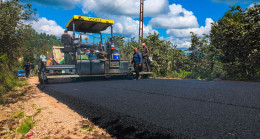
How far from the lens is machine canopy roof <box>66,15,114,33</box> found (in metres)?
8.89

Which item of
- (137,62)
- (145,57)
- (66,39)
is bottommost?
(137,62)

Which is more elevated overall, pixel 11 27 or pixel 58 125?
pixel 11 27

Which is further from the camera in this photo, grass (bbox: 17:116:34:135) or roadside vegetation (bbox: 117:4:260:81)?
roadside vegetation (bbox: 117:4:260:81)

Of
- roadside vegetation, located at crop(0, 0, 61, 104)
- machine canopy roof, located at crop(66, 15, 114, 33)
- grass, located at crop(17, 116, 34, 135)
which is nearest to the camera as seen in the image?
grass, located at crop(17, 116, 34, 135)

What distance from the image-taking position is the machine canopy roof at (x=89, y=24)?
8889 millimetres

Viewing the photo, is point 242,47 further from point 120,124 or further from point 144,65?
point 120,124

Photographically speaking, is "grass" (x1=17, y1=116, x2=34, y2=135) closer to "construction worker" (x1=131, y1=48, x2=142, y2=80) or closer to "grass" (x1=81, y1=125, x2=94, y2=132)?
"grass" (x1=81, y1=125, x2=94, y2=132)

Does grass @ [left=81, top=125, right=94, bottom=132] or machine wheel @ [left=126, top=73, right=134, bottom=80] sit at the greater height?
machine wheel @ [left=126, top=73, right=134, bottom=80]

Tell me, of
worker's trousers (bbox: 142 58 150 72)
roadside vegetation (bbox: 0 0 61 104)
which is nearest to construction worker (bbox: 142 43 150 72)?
worker's trousers (bbox: 142 58 150 72)

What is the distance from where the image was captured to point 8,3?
8086mm

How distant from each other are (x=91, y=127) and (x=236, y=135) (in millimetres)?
1823

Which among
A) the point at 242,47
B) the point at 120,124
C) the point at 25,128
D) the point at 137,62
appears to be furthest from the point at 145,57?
the point at 25,128

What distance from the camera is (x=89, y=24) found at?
9469 millimetres

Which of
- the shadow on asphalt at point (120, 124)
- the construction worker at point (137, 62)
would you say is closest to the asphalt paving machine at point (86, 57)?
the construction worker at point (137, 62)
